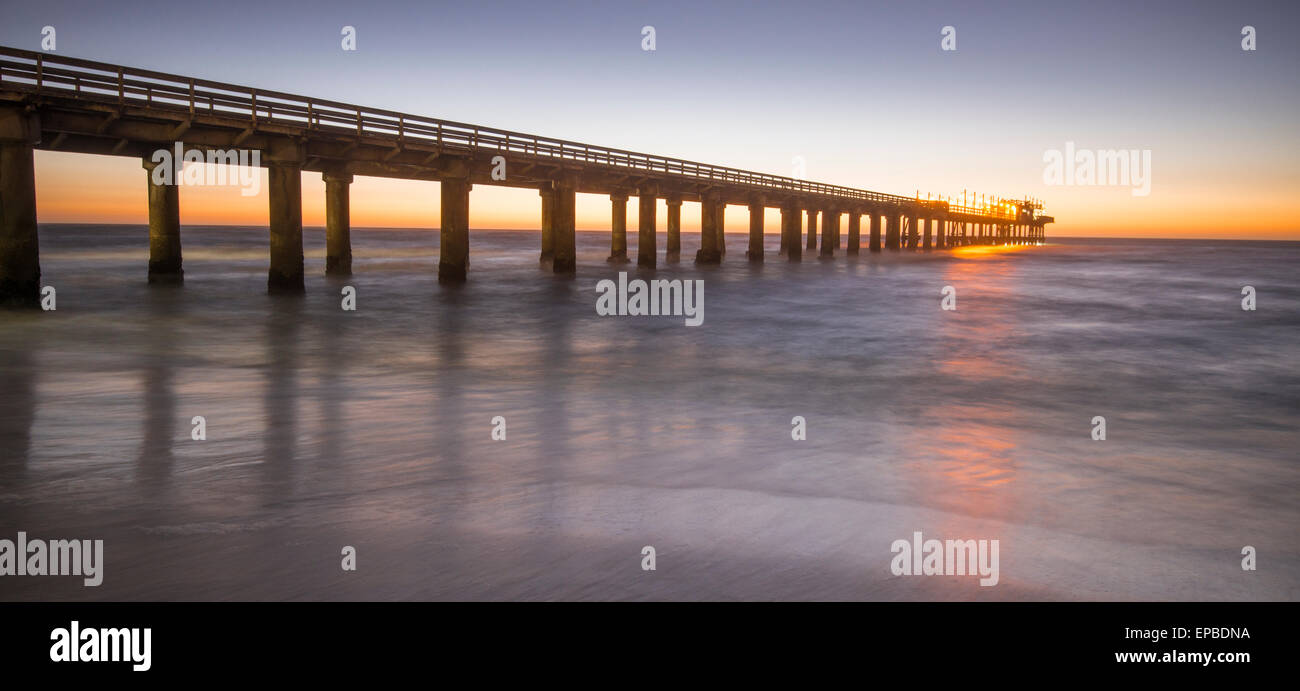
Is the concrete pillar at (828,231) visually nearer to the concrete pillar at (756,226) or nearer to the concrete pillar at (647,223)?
the concrete pillar at (756,226)

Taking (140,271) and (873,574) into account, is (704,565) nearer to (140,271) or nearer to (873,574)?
(873,574)

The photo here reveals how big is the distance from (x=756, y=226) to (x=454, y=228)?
23.7 meters

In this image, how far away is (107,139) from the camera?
20.0m

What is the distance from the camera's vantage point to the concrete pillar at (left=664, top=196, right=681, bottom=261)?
44.5m

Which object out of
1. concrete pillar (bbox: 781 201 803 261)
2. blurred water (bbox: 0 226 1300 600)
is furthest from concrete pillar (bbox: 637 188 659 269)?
blurred water (bbox: 0 226 1300 600)

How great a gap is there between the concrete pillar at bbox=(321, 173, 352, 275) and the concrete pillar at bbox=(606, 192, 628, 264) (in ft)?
41.4

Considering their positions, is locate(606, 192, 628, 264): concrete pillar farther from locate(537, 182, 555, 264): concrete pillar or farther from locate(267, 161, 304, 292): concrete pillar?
locate(267, 161, 304, 292): concrete pillar

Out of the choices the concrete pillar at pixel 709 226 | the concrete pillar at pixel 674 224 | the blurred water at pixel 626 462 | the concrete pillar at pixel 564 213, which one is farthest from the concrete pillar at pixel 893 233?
the blurred water at pixel 626 462

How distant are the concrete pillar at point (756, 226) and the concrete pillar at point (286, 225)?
27800 mm

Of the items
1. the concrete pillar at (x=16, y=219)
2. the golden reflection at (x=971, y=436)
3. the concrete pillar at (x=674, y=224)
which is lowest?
the golden reflection at (x=971, y=436)

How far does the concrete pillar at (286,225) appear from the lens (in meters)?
21.7
